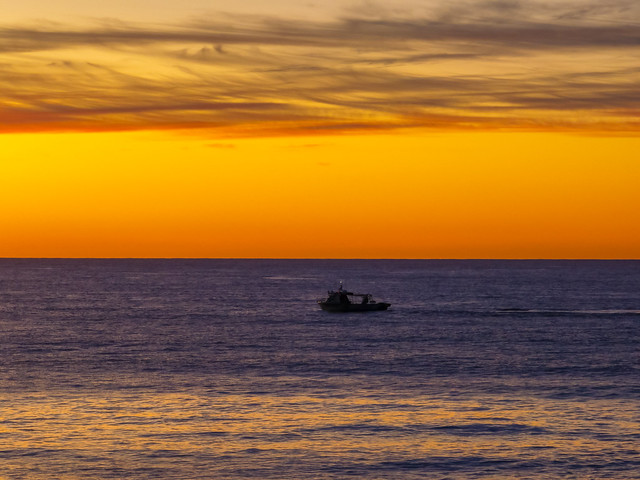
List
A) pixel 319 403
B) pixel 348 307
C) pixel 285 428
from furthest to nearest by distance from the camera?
pixel 348 307, pixel 319 403, pixel 285 428

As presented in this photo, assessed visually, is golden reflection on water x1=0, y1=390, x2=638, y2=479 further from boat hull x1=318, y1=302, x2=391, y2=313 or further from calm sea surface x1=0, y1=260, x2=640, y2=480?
boat hull x1=318, y1=302, x2=391, y2=313

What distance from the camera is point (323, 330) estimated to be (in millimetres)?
134000

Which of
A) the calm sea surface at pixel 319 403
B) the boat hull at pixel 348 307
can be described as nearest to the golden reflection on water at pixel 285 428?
the calm sea surface at pixel 319 403

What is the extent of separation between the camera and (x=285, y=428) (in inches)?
2242

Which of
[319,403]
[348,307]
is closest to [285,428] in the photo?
[319,403]

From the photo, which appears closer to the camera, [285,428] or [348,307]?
[285,428]

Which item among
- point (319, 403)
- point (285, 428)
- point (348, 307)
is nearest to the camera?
point (285, 428)

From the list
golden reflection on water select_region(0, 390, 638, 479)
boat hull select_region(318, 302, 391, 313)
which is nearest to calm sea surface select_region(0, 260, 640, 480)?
golden reflection on water select_region(0, 390, 638, 479)

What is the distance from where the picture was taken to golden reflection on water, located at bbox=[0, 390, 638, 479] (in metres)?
51.0

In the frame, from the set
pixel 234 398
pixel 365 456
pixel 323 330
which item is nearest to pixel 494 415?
pixel 365 456

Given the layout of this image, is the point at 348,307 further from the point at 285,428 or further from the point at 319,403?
the point at 285,428

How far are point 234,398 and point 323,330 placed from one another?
65.0 metres

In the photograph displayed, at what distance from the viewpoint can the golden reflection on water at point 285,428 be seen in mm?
50969

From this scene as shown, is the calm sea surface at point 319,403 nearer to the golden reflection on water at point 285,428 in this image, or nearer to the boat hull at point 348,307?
the golden reflection on water at point 285,428
